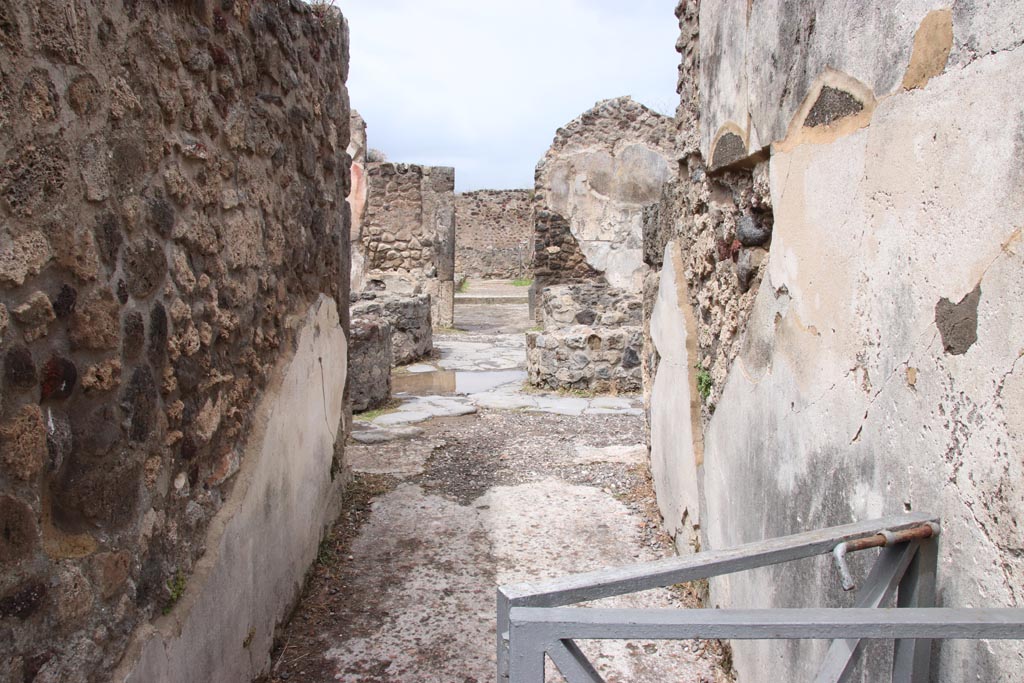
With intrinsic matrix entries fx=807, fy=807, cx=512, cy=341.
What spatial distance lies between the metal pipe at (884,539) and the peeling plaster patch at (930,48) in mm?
669

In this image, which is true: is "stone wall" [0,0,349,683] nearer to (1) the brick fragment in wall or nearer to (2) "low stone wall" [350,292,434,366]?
(1) the brick fragment in wall

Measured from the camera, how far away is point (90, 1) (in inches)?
55.4

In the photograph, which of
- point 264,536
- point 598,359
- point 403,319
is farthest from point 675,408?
point 403,319

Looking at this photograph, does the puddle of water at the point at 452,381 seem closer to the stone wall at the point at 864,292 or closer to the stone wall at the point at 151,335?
the stone wall at the point at 151,335

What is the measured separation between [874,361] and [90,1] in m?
1.50

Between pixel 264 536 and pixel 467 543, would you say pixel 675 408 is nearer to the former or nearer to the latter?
pixel 467 543

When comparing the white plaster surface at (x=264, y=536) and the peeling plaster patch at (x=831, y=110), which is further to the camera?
the white plaster surface at (x=264, y=536)

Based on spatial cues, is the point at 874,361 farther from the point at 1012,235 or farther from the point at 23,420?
the point at 23,420

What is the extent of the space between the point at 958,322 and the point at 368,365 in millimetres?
5079

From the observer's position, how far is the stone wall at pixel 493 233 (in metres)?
22.4

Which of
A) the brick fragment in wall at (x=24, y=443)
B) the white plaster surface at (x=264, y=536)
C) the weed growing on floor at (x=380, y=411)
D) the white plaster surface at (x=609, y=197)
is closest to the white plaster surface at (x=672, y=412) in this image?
the white plaster surface at (x=264, y=536)

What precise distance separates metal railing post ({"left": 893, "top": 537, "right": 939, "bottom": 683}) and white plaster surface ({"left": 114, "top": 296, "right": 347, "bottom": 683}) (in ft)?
4.40

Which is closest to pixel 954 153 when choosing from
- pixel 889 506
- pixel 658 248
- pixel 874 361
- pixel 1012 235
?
pixel 1012 235

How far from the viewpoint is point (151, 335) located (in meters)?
1.66
